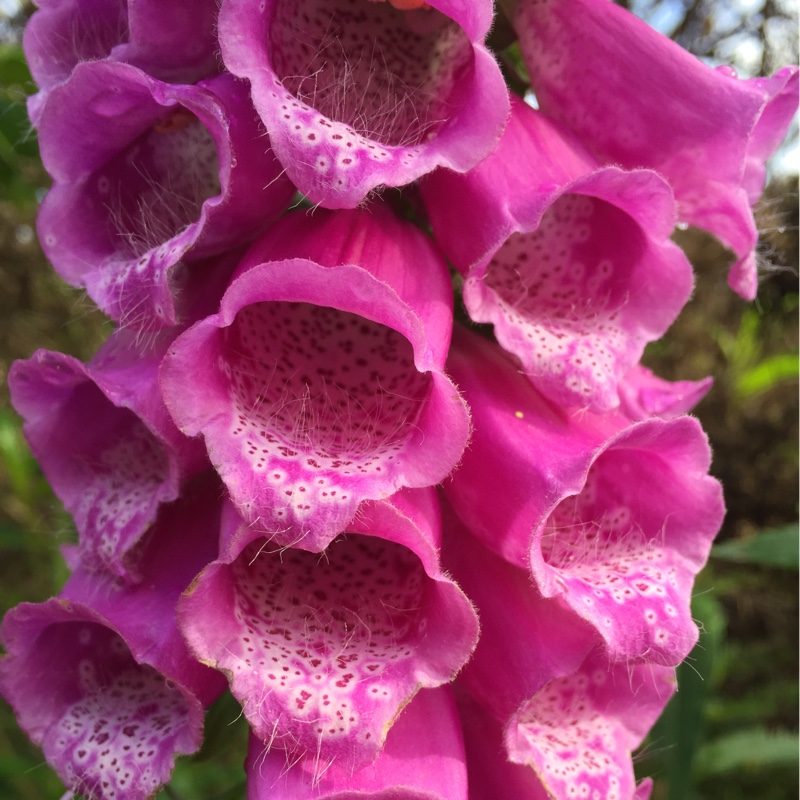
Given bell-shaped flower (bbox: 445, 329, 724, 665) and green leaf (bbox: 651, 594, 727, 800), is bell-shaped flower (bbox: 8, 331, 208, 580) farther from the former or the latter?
green leaf (bbox: 651, 594, 727, 800)

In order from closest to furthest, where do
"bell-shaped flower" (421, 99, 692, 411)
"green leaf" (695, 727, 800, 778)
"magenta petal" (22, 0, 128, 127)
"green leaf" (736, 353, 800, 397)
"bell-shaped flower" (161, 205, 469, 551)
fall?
"bell-shaped flower" (161, 205, 469, 551), "bell-shaped flower" (421, 99, 692, 411), "magenta petal" (22, 0, 128, 127), "green leaf" (695, 727, 800, 778), "green leaf" (736, 353, 800, 397)

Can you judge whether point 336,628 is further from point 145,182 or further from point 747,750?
point 747,750

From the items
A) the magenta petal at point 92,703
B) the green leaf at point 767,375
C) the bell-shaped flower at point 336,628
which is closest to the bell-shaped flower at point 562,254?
the bell-shaped flower at point 336,628

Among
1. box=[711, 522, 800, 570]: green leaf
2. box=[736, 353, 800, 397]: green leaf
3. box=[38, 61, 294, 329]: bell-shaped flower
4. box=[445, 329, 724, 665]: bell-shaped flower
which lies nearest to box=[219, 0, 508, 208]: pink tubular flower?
box=[38, 61, 294, 329]: bell-shaped flower

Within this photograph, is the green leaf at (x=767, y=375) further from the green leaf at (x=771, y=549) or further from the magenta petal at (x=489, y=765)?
the magenta petal at (x=489, y=765)

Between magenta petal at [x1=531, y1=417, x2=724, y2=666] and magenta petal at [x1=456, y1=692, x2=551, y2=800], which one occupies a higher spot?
magenta petal at [x1=531, y1=417, x2=724, y2=666]

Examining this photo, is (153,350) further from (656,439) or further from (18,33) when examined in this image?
(18,33)

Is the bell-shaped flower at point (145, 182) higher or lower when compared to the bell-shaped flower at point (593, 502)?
higher
